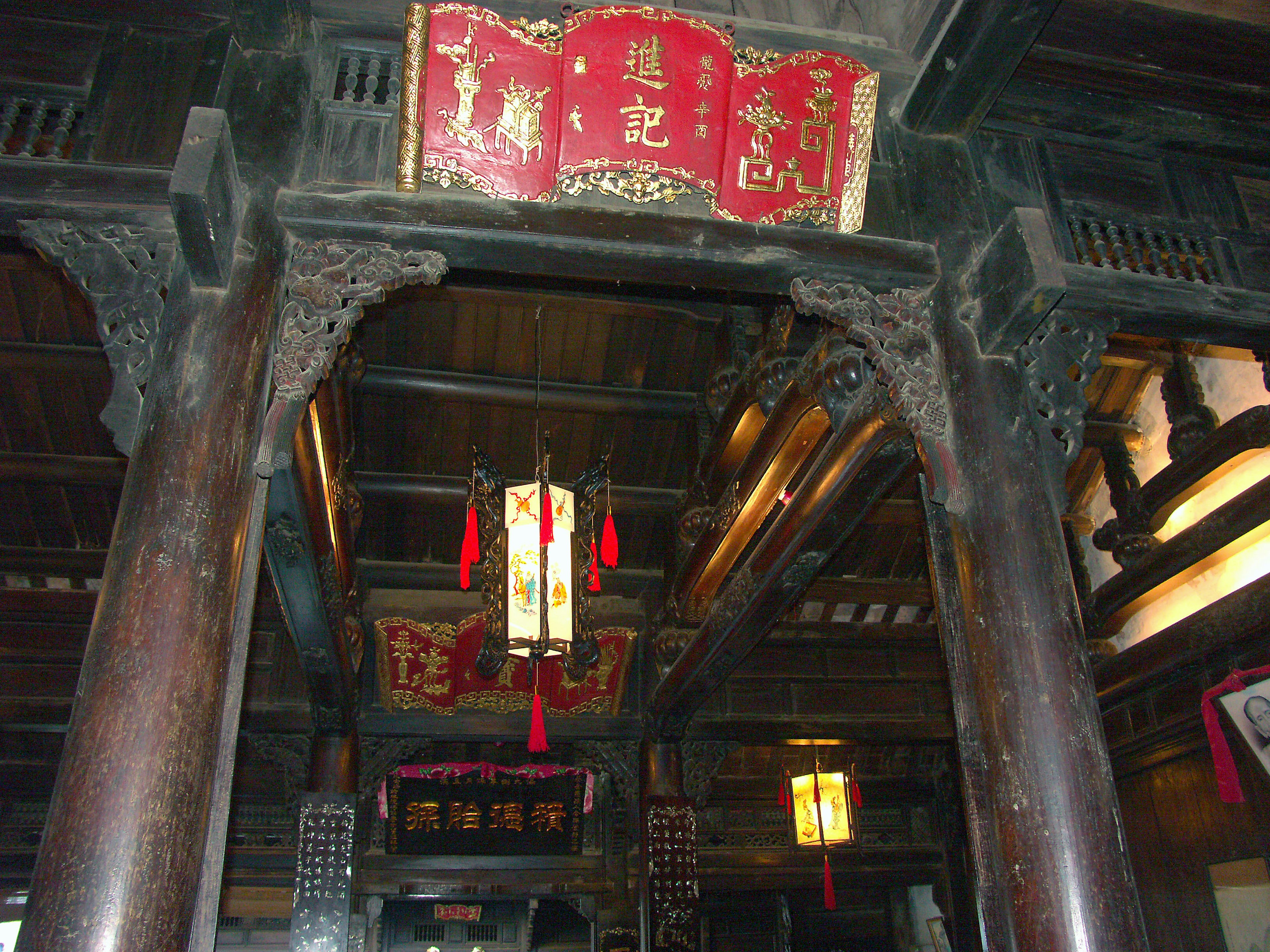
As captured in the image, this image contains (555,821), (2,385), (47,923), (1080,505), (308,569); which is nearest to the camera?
(47,923)

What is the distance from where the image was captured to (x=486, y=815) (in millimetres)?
8789

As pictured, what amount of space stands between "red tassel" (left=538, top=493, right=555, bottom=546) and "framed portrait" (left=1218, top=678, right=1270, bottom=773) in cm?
418

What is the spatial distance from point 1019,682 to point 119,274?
2815mm

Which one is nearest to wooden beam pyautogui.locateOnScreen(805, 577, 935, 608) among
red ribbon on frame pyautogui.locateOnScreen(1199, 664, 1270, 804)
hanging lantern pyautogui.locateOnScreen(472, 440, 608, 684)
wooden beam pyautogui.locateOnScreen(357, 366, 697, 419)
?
wooden beam pyautogui.locateOnScreen(357, 366, 697, 419)

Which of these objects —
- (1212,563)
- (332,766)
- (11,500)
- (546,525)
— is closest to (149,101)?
(546,525)

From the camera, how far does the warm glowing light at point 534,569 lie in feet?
15.3

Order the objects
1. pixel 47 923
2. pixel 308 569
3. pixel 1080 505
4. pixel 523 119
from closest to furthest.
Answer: pixel 47 923 < pixel 523 119 < pixel 308 569 < pixel 1080 505

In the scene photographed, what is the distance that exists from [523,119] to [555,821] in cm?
745

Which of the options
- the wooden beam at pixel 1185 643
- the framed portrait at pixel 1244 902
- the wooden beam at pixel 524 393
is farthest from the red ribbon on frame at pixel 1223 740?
the wooden beam at pixel 524 393

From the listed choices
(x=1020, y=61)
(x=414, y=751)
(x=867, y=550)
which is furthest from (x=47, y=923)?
(x=867, y=550)

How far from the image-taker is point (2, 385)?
6.14 meters

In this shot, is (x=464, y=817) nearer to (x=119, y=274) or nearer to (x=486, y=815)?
(x=486, y=815)

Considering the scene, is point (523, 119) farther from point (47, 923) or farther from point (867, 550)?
point (867, 550)

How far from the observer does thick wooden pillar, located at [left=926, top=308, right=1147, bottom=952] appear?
2273mm
